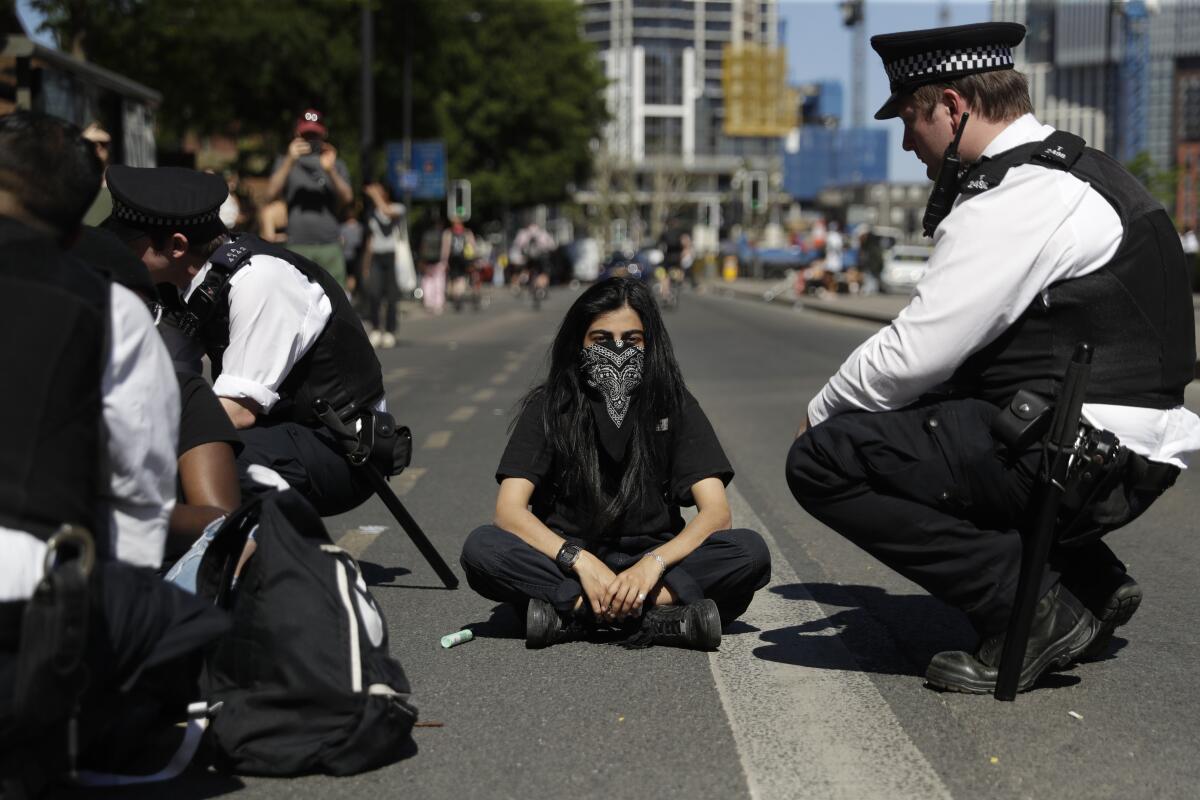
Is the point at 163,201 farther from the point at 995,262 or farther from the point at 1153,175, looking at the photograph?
the point at 1153,175

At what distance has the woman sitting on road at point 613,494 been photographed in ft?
17.0

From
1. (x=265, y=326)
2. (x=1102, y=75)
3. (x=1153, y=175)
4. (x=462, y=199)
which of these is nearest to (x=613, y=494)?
(x=265, y=326)

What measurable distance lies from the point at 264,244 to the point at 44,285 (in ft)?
8.39

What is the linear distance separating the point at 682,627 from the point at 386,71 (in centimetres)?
4416

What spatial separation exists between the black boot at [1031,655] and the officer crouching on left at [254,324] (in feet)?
7.00

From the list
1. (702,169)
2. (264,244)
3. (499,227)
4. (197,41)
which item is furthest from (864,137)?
(264,244)

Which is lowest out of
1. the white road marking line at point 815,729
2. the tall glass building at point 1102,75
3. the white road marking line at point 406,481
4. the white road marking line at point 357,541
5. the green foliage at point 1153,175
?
the white road marking line at point 406,481

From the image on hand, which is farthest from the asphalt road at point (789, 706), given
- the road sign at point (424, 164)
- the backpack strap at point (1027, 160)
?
the road sign at point (424, 164)

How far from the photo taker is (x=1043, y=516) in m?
4.29

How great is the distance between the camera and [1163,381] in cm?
442

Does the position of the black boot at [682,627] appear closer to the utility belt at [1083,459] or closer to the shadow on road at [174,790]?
the utility belt at [1083,459]

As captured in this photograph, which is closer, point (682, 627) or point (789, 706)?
point (789, 706)

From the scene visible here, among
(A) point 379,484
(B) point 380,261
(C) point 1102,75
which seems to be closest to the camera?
(A) point 379,484

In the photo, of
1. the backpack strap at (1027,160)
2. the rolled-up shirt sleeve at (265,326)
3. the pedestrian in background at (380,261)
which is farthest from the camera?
the pedestrian in background at (380,261)
